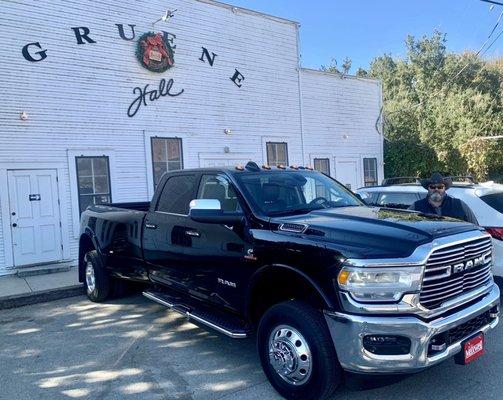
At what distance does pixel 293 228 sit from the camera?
12.2 feet

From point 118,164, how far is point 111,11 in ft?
11.6

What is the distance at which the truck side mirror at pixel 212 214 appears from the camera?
410cm

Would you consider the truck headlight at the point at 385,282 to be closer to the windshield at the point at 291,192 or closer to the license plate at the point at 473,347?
the license plate at the point at 473,347

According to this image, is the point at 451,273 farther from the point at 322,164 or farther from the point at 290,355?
the point at 322,164

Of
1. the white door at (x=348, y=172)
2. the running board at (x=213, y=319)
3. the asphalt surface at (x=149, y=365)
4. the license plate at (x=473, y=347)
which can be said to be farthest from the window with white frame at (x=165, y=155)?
the license plate at (x=473, y=347)

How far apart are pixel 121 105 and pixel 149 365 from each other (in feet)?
24.6

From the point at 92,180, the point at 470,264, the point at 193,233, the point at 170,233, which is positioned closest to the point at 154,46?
the point at 92,180

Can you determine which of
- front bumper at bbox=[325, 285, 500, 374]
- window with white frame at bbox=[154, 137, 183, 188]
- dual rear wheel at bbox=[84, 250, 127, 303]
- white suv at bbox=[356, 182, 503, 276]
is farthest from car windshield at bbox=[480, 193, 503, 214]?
window with white frame at bbox=[154, 137, 183, 188]

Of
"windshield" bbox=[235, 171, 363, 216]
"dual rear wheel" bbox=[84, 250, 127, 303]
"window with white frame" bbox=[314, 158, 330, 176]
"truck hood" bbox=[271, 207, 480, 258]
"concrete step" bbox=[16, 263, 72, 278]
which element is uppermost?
"window with white frame" bbox=[314, 158, 330, 176]

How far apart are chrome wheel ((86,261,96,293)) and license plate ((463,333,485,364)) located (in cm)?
530

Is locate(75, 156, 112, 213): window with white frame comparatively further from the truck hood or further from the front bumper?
the front bumper

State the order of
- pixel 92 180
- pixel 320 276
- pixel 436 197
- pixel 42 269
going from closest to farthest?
1. pixel 320 276
2. pixel 436 197
3. pixel 42 269
4. pixel 92 180

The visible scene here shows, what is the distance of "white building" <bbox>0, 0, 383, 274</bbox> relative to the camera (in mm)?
9438

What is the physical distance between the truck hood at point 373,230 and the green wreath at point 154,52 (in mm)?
8293
